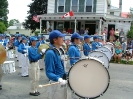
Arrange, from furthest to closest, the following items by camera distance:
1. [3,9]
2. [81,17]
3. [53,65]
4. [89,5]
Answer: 1. [3,9]
2. [89,5]
3. [81,17]
4. [53,65]

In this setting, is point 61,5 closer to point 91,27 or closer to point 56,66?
point 91,27

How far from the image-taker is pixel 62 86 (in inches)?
145

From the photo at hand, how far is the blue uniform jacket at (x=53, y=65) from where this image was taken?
3514mm

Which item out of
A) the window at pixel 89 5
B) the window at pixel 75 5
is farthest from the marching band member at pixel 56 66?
the window at pixel 75 5

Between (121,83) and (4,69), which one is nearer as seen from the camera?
(4,69)

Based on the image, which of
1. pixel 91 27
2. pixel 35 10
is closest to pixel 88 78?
pixel 91 27

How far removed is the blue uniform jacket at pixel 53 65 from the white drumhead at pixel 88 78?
0.22 meters

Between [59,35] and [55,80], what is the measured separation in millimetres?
742

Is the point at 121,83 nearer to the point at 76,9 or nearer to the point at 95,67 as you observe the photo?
the point at 95,67

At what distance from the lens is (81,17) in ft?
78.6

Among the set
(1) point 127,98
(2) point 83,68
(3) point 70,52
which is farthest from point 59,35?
(1) point 127,98

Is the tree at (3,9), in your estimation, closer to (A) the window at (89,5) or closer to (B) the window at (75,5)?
(B) the window at (75,5)

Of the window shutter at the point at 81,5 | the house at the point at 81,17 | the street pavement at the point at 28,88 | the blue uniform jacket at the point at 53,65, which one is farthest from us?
the window shutter at the point at 81,5

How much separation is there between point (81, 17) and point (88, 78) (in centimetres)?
2073
